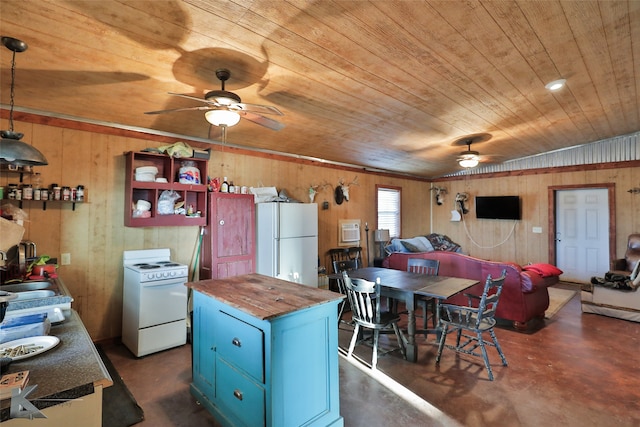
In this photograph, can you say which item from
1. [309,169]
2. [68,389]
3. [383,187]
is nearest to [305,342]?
[68,389]

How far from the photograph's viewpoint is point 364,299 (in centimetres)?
→ 306

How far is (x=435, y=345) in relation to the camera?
3.49m

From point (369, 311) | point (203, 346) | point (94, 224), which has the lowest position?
point (203, 346)

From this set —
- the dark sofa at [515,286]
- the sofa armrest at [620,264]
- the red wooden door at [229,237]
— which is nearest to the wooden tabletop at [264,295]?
the red wooden door at [229,237]

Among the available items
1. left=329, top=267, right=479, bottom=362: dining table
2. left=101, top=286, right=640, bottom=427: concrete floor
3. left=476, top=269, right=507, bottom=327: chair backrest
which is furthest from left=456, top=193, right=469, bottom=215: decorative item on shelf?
left=476, top=269, right=507, bottom=327: chair backrest

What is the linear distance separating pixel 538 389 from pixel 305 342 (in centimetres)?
210

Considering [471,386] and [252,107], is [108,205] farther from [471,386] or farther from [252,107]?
[471,386]

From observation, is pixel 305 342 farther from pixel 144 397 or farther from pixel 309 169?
pixel 309 169

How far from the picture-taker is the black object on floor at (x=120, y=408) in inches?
87.9

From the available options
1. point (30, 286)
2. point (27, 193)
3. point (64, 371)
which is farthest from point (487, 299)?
point (27, 193)

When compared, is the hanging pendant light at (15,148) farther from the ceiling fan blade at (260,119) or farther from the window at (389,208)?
the window at (389,208)

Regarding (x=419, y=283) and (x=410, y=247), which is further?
(x=410, y=247)

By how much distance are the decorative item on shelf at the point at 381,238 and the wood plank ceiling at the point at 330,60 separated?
8.74ft

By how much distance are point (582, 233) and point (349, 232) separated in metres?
4.67
